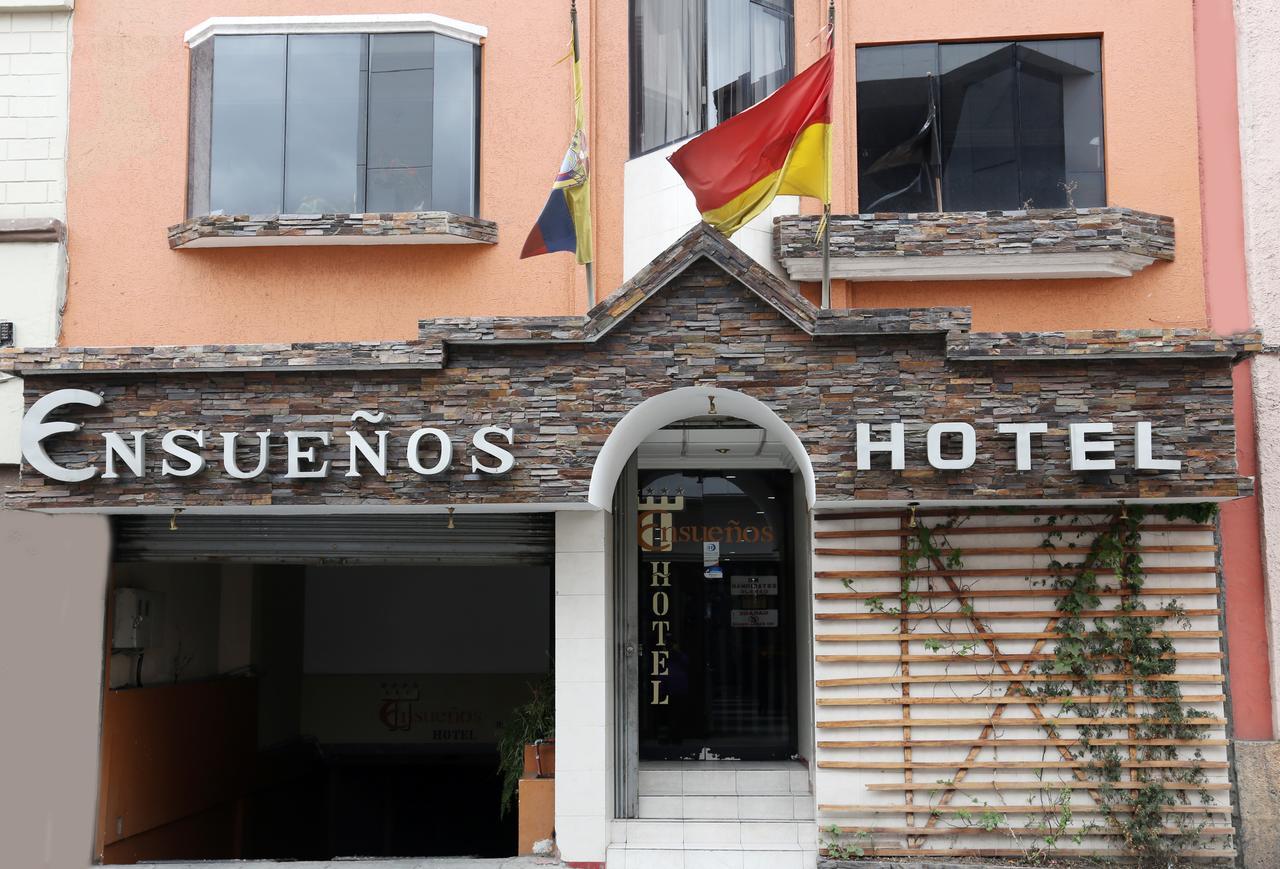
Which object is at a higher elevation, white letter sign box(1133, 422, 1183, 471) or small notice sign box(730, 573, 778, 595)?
white letter sign box(1133, 422, 1183, 471)

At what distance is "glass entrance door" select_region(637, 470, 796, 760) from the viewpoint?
12.0 m

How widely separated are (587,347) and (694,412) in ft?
4.65

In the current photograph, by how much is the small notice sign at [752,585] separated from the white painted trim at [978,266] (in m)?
3.42

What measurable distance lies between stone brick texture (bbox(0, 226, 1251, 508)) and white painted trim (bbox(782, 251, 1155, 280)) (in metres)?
1.51

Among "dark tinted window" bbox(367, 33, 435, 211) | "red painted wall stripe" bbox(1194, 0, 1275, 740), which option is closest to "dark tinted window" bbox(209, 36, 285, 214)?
"dark tinted window" bbox(367, 33, 435, 211)

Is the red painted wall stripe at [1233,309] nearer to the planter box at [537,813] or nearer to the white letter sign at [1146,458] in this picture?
the white letter sign at [1146,458]

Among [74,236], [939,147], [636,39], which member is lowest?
[74,236]

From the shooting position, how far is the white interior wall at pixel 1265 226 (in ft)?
33.6

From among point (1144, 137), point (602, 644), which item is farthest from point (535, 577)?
point (1144, 137)

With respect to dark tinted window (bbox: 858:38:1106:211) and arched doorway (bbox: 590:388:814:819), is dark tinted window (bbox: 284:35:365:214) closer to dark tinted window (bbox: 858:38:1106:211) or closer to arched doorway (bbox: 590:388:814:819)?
arched doorway (bbox: 590:388:814:819)

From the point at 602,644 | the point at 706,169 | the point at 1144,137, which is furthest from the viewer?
the point at 1144,137

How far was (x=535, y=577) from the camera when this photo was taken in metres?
19.0

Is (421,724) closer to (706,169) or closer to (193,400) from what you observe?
(193,400)

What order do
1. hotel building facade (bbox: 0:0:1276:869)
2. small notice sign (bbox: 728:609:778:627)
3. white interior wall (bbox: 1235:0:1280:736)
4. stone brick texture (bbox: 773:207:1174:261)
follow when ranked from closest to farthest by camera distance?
hotel building facade (bbox: 0:0:1276:869)
white interior wall (bbox: 1235:0:1280:736)
stone brick texture (bbox: 773:207:1174:261)
small notice sign (bbox: 728:609:778:627)
